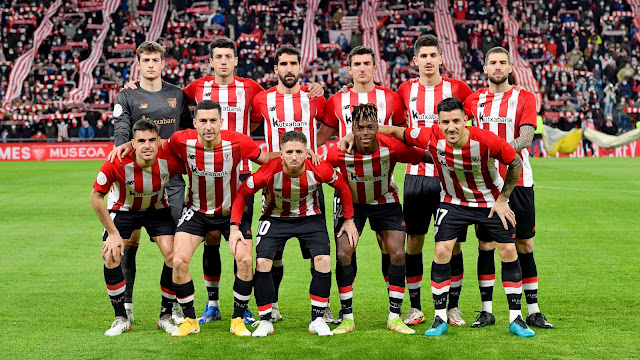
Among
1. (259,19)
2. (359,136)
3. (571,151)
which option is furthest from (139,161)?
(259,19)

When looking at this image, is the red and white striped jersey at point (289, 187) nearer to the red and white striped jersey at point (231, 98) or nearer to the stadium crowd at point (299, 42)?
the red and white striped jersey at point (231, 98)

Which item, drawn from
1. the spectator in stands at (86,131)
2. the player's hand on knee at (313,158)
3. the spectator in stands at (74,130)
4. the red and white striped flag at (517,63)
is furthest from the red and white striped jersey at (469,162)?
the spectator in stands at (74,130)

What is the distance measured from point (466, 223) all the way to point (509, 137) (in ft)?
3.01

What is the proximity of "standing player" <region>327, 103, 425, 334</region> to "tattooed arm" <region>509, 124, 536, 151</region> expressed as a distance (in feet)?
2.52

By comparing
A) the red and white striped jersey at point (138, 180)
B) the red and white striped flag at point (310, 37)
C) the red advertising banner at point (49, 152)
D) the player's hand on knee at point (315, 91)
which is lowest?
the red advertising banner at point (49, 152)

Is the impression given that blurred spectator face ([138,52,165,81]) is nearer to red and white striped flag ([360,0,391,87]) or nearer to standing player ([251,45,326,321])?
standing player ([251,45,326,321])

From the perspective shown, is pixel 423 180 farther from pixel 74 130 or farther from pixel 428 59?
pixel 74 130

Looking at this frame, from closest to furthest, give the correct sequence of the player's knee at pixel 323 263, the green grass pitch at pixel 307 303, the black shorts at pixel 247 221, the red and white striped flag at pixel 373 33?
the green grass pitch at pixel 307 303 → the player's knee at pixel 323 263 → the black shorts at pixel 247 221 → the red and white striped flag at pixel 373 33

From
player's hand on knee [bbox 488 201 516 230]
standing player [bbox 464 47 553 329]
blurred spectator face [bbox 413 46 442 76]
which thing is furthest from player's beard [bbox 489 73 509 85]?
player's hand on knee [bbox 488 201 516 230]

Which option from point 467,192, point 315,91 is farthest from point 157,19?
point 467,192

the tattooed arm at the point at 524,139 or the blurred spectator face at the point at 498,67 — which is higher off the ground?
the blurred spectator face at the point at 498,67

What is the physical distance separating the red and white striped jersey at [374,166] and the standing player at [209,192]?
68 cm

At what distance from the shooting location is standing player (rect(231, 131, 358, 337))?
6105 millimetres

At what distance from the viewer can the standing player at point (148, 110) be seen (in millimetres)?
6805
